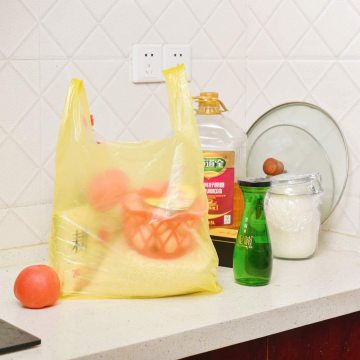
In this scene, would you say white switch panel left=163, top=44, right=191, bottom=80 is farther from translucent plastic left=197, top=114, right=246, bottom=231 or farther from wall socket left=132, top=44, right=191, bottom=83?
translucent plastic left=197, top=114, right=246, bottom=231

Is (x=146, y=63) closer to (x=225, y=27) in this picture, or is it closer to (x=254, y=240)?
(x=225, y=27)

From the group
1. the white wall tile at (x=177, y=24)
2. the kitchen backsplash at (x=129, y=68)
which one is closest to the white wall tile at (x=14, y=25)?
the kitchen backsplash at (x=129, y=68)

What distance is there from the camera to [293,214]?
1.60m

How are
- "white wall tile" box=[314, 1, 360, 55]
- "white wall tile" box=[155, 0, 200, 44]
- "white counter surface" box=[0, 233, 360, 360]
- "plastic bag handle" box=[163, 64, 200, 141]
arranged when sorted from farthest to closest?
"white wall tile" box=[155, 0, 200, 44] < "white wall tile" box=[314, 1, 360, 55] < "plastic bag handle" box=[163, 64, 200, 141] < "white counter surface" box=[0, 233, 360, 360]

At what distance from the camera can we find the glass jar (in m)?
1.60

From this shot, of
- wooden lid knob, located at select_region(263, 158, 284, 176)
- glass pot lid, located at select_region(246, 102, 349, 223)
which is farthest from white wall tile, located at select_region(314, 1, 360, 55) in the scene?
wooden lid knob, located at select_region(263, 158, 284, 176)

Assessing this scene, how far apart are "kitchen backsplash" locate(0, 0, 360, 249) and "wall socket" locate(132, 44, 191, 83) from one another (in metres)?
0.02

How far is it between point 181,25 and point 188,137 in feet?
1.70

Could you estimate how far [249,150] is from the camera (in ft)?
6.07

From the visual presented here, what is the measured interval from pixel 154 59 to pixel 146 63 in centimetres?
2

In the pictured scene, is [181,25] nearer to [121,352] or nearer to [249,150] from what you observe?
[249,150]

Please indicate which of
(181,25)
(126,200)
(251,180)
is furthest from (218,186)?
(181,25)

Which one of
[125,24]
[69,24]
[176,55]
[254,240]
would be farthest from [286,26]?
[254,240]

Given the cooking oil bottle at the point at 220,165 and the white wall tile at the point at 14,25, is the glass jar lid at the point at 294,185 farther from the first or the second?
the white wall tile at the point at 14,25
